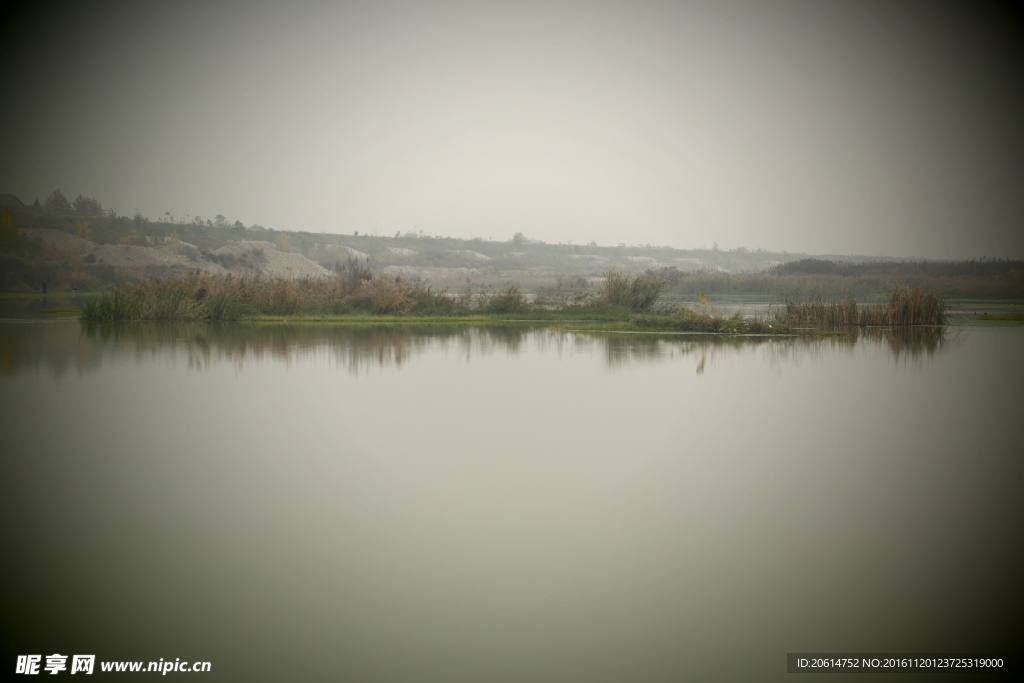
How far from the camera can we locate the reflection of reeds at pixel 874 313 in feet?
73.3

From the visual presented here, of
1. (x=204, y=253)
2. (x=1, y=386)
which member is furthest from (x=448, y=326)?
(x=204, y=253)

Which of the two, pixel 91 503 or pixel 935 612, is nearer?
pixel 935 612

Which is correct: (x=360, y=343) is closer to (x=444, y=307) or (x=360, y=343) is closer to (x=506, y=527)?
(x=444, y=307)

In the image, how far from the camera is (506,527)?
17.4 feet

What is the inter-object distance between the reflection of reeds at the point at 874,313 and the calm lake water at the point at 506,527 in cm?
1157

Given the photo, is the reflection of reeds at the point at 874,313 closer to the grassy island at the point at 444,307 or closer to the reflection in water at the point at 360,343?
the grassy island at the point at 444,307

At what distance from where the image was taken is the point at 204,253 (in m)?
50.5

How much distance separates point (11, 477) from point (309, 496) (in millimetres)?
2711

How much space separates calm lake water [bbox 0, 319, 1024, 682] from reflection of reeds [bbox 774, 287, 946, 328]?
1157 centimetres

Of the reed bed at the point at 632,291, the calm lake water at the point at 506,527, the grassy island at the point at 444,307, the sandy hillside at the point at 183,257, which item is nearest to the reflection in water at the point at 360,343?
the grassy island at the point at 444,307

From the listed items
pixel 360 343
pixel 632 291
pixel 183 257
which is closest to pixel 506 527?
pixel 360 343

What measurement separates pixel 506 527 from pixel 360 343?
1257 cm

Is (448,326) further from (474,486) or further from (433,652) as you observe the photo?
(433,652)

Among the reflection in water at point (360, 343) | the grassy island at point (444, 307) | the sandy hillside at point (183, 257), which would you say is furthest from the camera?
the sandy hillside at point (183, 257)
